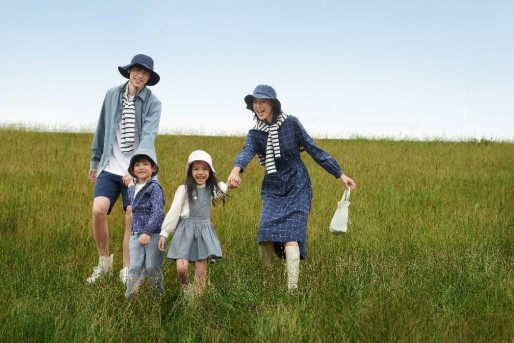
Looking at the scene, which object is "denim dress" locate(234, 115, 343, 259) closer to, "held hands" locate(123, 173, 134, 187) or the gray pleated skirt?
the gray pleated skirt

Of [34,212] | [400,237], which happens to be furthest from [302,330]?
[34,212]

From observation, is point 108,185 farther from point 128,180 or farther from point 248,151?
point 248,151

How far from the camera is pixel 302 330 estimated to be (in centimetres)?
438

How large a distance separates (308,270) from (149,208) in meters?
1.48

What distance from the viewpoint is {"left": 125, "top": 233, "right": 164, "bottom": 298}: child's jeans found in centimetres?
528

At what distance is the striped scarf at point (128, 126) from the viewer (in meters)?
6.23

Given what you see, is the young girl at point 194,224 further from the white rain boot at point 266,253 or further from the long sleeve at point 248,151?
the white rain boot at point 266,253

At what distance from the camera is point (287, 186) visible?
5.80m

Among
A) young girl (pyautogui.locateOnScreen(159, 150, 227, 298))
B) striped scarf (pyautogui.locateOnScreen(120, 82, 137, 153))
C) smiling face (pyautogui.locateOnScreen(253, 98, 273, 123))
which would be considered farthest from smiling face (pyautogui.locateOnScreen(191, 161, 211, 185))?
striped scarf (pyautogui.locateOnScreen(120, 82, 137, 153))

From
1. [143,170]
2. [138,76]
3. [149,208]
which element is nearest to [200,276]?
Result: [149,208]

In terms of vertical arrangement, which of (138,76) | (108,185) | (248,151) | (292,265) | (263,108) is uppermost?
(138,76)

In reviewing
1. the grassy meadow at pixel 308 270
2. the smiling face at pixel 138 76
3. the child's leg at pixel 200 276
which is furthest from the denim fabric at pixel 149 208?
the smiling face at pixel 138 76

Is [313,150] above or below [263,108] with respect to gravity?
below

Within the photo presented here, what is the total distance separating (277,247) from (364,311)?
1.57m
